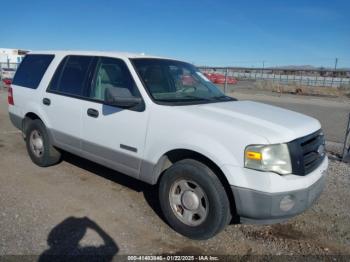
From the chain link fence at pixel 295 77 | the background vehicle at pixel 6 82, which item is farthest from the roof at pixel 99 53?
the background vehicle at pixel 6 82

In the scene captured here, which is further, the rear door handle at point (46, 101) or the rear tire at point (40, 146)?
the rear tire at point (40, 146)

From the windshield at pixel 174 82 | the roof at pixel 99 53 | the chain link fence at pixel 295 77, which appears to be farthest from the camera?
the chain link fence at pixel 295 77

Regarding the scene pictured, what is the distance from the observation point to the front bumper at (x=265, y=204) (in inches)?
116

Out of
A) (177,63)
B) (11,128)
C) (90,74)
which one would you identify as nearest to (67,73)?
(90,74)

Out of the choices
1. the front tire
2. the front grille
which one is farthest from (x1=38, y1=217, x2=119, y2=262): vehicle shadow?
the front grille

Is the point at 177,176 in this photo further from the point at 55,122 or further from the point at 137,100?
the point at 55,122

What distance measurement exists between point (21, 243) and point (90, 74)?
7.49ft

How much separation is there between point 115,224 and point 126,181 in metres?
1.40

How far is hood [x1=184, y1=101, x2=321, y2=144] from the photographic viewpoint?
306cm

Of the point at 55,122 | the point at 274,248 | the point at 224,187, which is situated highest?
the point at 55,122

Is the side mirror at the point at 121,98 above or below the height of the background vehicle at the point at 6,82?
above

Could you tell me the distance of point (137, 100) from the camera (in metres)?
3.71

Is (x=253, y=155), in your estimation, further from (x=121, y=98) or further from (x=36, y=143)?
(x=36, y=143)

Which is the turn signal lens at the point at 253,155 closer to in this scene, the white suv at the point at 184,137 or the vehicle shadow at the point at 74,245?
the white suv at the point at 184,137
